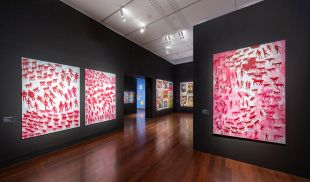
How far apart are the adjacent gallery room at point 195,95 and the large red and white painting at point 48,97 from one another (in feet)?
0.07

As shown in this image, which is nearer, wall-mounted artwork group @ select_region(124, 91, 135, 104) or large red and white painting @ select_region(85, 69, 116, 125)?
large red and white painting @ select_region(85, 69, 116, 125)

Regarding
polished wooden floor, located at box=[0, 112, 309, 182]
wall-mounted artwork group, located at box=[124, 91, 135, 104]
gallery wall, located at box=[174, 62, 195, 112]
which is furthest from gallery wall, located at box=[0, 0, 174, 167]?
gallery wall, located at box=[174, 62, 195, 112]

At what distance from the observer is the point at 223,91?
2783 millimetres

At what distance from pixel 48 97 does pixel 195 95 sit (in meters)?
3.94

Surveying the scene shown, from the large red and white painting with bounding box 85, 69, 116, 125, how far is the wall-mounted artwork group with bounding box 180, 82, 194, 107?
246 inches

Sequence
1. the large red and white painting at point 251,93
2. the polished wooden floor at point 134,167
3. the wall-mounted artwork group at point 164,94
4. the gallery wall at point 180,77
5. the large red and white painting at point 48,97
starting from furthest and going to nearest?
the gallery wall at point 180,77 → the wall-mounted artwork group at point 164,94 → the large red and white painting at point 48,97 → the large red and white painting at point 251,93 → the polished wooden floor at point 134,167

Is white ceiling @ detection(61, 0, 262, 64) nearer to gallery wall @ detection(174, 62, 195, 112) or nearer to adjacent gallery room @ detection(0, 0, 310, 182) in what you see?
adjacent gallery room @ detection(0, 0, 310, 182)

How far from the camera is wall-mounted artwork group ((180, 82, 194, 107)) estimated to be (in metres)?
9.18

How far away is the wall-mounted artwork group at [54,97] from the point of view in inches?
104

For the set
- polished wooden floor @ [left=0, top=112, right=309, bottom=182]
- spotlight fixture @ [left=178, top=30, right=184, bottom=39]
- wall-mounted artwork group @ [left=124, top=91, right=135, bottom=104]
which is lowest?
polished wooden floor @ [left=0, top=112, right=309, bottom=182]

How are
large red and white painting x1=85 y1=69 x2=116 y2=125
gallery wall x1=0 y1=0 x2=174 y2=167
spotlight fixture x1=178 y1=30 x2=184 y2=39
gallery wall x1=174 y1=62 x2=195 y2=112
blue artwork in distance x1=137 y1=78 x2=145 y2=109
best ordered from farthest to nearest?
blue artwork in distance x1=137 y1=78 x2=145 y2=109
gallery wall x1=174 y1=62 x2=195 y2=112
spotlight fixture x1=178 y1=30 x2=184 y2=39
large red and white painting x1=85 y1=69 x2=116 y2=125
gallery wall x1=0 y1=0 x2=174 y2=167

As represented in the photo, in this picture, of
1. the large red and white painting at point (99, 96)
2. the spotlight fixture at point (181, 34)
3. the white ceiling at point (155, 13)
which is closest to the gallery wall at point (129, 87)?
the large red and white painting at point (99, 96)

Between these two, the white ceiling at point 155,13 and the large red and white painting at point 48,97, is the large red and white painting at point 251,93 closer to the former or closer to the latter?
the white ceiling at point 155,13

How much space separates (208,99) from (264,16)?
2.07 m
